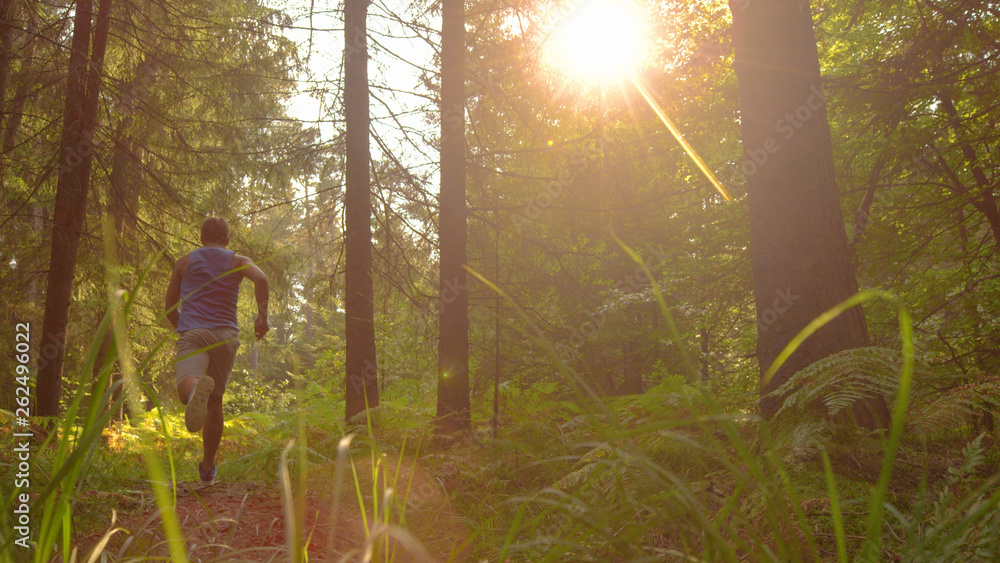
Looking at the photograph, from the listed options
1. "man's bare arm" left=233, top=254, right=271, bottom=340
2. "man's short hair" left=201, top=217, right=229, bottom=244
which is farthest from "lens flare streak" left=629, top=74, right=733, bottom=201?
"man's short hair" left=201, top=217, right=229, bottom=244

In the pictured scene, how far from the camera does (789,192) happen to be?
3.64 metres

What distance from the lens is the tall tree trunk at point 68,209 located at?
18.8 feet

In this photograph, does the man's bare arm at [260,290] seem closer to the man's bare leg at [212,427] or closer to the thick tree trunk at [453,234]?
the man's bare leg at [212,427]

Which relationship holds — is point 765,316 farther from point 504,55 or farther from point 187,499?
point 504,55

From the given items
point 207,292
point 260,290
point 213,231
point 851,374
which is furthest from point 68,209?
point 851,374

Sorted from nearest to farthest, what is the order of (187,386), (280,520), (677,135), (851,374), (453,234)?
(851,374) → (280,520) → (187,386) → (677,135) → (453,234)

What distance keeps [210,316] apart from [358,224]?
10.00 feet

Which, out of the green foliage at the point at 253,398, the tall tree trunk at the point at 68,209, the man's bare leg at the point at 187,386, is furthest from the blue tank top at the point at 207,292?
the green foliage at the point at 253,398

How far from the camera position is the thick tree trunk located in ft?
21.1

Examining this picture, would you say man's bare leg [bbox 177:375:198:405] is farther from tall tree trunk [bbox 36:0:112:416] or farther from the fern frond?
the fern frond

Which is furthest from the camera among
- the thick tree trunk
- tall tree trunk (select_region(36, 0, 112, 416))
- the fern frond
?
the thick tree trunk

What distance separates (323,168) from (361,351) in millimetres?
2974

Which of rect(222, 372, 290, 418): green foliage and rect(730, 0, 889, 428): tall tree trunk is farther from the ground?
rect(730, 0, 889, 428): tall tree trunk

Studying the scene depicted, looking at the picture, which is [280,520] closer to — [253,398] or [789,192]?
[789,192]
